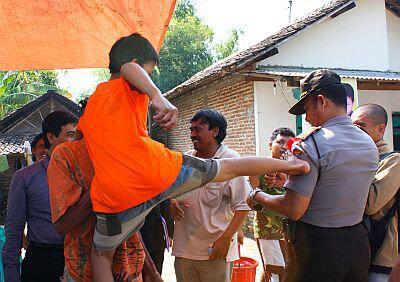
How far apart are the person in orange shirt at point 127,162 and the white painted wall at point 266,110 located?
7.37 m

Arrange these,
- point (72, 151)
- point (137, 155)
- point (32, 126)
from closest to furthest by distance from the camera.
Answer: point (137, 155) < point (72, 151) < point (32, 126)

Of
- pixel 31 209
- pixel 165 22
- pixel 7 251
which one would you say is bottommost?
pixel 7 251

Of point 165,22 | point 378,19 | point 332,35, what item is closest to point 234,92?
point 332,35

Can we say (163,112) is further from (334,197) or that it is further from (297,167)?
(334,197)

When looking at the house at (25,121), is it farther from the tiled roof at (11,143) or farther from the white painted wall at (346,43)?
the white painted wall at (346,43)

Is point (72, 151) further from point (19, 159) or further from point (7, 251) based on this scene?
point (19, 159)

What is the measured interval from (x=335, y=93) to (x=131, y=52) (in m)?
1.16

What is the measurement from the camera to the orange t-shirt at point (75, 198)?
1678 mm

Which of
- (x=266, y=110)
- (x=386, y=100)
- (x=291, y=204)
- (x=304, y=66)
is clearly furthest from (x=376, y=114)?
(x=386, y=100)

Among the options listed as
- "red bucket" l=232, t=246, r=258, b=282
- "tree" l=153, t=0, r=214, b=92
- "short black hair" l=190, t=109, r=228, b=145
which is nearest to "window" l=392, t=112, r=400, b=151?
"red bucket" l=232, t=246, r=258, b=282

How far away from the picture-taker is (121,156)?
1571 millimetres

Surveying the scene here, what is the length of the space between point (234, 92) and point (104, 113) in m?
8.58

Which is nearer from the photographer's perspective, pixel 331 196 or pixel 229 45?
pixel 331 196

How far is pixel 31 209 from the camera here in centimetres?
247
